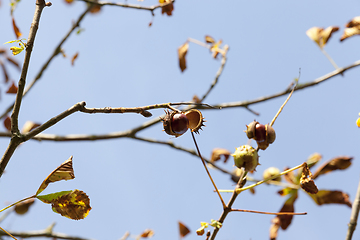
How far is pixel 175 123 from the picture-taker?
1.29m

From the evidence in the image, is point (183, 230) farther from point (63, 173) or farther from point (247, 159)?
point (63, 173)

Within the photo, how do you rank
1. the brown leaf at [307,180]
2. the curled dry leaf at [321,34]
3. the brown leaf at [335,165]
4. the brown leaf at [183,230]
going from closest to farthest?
the brown leaf at [307,180]
the brown leaf at [335,165]
the brown leaf at [183,230]
the curled dry leaf at [321,34]

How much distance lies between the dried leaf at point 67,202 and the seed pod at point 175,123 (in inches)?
16.9

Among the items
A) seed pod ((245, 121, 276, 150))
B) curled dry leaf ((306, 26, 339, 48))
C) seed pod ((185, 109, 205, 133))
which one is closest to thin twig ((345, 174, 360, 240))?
seed pod ((245, 121, 276, 150))

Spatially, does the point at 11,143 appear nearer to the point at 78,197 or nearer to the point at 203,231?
the point at 78,197

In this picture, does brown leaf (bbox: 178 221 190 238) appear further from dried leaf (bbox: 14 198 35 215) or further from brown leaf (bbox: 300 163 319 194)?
dried leaf (bbox: 14 198 35 215)

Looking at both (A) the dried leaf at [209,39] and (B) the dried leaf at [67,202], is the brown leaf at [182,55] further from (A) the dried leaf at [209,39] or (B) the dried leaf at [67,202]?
(B) the dried leaf at [67,202]

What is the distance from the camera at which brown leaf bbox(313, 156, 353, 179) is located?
1656 millimetres

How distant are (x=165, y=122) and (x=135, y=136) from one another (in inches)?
59.7

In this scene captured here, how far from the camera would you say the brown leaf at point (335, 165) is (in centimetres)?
166

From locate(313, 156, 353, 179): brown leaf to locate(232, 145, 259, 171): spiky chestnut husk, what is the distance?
599 millimetres

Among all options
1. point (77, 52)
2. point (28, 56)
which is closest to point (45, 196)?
point (28, 56)

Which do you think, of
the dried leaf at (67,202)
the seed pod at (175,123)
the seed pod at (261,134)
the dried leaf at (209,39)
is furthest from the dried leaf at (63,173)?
the dried leaf at (209,39)

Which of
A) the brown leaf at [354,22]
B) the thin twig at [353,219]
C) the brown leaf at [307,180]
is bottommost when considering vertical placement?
the thin twig at [353,219]
